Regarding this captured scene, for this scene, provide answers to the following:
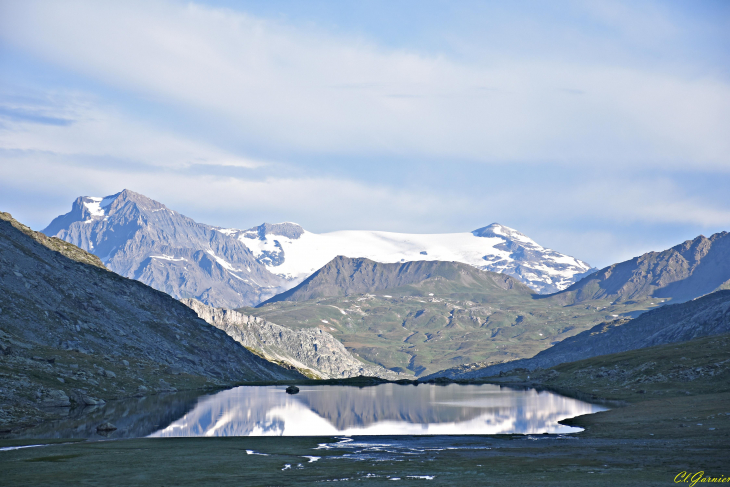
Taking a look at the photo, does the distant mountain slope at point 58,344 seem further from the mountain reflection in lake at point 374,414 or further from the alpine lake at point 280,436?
the mountain reflection in lake at point 374,414

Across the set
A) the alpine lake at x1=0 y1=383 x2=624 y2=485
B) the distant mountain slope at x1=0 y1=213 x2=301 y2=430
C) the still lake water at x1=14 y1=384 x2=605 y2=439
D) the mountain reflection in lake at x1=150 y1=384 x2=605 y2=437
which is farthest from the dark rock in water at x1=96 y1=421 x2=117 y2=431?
the distant mountain slope at x1=0 y1=213 x2=301 y2=430

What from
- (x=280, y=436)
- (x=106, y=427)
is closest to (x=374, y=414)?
(x=280, y=436)

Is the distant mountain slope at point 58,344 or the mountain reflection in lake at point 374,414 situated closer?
the mountain reflection in lake at point 374,414

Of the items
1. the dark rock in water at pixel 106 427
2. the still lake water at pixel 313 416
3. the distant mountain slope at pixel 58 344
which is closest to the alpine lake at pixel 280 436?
the still lake water at pixel 313 416

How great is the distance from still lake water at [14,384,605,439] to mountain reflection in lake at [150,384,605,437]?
14 centimetres

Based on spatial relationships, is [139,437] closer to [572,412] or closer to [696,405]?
[572,412]

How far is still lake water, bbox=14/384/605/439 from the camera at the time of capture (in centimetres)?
8550

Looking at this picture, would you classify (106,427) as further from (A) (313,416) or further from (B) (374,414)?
(B) (374,414)

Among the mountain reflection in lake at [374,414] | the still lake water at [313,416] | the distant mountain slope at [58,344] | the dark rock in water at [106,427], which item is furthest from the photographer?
the distant mountain slope at [58,344]

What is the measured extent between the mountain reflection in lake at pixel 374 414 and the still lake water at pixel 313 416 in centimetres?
14

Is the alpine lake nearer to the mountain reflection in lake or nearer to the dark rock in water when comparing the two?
the mountain reflection in lake

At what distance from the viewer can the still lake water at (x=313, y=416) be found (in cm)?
8550

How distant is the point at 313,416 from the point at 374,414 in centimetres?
1159

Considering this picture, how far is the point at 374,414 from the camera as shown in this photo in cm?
11369
